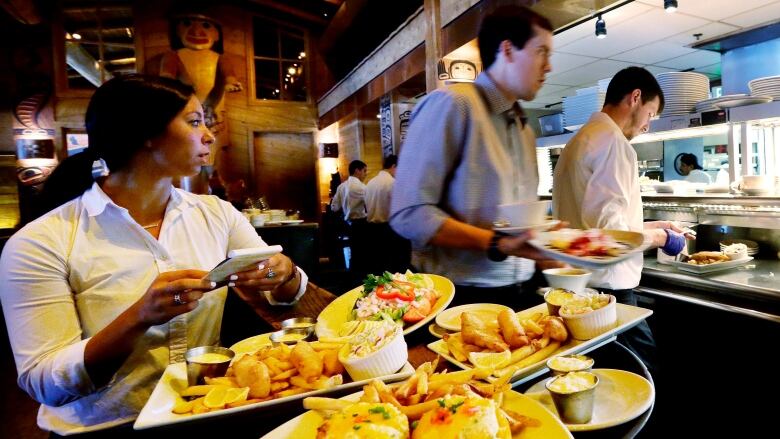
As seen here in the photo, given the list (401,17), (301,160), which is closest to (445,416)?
(401,17)

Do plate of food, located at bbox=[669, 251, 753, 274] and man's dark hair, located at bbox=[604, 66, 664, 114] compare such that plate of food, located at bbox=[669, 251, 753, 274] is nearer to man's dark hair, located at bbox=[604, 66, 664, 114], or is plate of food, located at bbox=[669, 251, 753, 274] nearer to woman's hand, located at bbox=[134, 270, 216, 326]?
man's dark hair, located at bbox=[604, 66, 664, 114]

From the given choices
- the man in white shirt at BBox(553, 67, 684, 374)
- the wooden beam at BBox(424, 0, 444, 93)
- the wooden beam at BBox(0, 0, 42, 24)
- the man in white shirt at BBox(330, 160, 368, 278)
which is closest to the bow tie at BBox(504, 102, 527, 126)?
the man in white shirt at BBox(553, 67, 684, 374)

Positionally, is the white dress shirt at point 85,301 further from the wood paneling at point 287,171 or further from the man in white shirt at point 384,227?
the wood paneling at point 287,171

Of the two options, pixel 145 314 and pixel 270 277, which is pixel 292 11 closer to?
pixel 270 277

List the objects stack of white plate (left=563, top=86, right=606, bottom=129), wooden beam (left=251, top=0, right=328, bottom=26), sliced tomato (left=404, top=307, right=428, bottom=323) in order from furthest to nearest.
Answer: wooden beam (left=251, top=0, right=328, bottom=26) → stack of white plate (left=563, top=86, right=606, bottom=129) → sliced tomato (left=404, top=307, right=428, bottom=323)

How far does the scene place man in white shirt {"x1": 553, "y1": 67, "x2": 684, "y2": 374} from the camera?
7.23 ft

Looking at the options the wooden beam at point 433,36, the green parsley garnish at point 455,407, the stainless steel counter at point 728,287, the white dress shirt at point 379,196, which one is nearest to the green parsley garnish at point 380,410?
the green parsley garnish at point 455,407

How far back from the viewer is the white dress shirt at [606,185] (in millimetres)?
2207

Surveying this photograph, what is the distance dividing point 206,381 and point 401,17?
797 centimetres

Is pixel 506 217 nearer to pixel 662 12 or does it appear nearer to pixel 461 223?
pixel 461 223

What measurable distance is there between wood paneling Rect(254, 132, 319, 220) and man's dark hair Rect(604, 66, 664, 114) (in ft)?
33.3

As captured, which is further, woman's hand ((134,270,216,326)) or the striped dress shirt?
the striped dress shirt

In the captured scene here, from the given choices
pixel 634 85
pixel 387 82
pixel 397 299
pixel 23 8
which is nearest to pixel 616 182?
pixel 634 85

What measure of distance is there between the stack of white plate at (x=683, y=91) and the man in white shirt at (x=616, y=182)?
1339 millimetres
